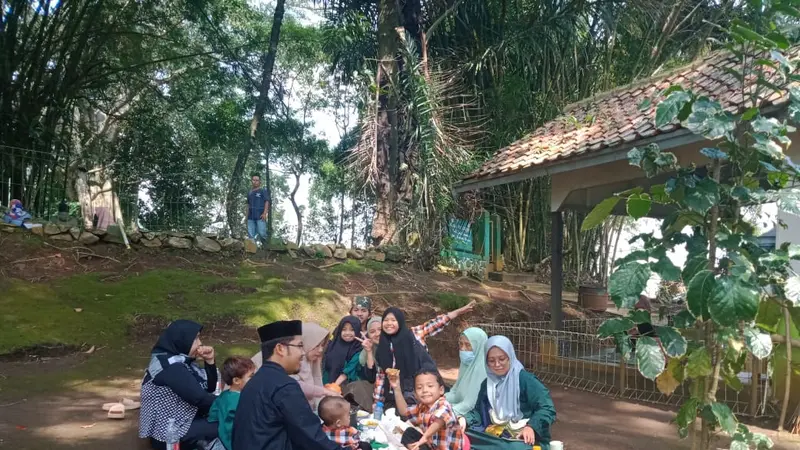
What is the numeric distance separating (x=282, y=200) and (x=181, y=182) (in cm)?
1043

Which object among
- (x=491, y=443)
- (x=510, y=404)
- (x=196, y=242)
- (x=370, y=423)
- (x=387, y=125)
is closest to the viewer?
(x=491, y=443)

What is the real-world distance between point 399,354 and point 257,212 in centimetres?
660

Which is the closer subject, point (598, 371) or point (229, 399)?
point (229, 399)

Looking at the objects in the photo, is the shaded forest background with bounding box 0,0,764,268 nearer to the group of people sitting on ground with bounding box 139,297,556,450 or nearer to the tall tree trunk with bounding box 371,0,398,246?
the tall tree trunk with bounding box 371,0,398,246

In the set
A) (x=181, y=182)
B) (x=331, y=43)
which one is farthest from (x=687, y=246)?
(x=181, y=182)

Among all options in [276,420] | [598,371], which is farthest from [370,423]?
[598,371]

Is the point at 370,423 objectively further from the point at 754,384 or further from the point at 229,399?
the point at 754,384

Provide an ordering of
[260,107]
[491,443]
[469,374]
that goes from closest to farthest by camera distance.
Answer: [491,443], [469,374], [260,107]

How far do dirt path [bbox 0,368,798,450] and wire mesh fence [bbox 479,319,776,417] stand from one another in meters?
0.40

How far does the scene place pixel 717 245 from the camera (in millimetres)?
2646

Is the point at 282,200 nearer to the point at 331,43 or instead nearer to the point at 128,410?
the point at 331,43

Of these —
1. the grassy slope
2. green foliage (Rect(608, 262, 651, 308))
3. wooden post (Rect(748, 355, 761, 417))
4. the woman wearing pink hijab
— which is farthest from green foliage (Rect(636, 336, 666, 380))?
the grassy slope

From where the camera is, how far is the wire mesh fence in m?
5.19

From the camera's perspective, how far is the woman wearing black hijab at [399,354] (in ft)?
15.5
